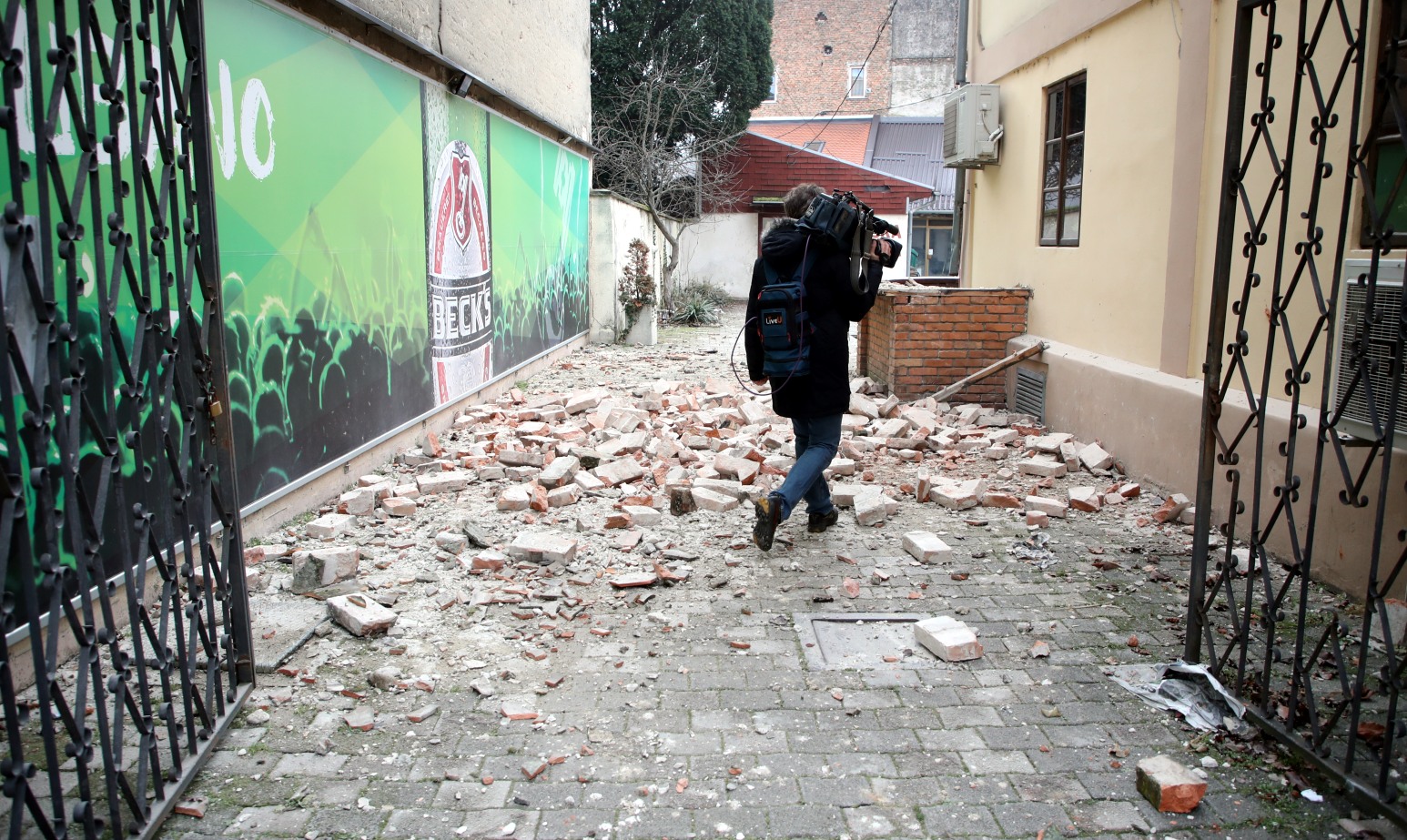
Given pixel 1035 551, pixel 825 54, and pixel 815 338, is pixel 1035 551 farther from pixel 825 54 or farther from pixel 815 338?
pixel 825 54

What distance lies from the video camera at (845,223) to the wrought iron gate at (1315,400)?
1.73 meters

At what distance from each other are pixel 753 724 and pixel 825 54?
39.4 metres

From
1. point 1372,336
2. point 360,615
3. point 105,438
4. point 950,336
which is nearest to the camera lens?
point 105,438

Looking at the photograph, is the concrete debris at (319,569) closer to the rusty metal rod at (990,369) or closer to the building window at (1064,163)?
the rusty metal rod at (990,369)

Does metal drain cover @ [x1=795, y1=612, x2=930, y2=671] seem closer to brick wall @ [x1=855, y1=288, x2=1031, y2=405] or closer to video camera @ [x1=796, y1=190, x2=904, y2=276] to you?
video camera @ [x1=796, y1=190, x2=904, y2=276]

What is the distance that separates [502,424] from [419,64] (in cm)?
306

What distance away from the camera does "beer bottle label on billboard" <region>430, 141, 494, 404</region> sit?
8.06m

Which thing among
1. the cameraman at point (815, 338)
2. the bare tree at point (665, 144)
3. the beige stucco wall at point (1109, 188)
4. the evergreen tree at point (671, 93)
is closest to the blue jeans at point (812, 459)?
the cameraman at point (815, 338)

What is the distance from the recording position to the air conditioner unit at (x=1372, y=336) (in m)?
3.57

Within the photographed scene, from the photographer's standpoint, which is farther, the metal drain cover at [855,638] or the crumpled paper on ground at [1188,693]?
the metal drain cover at [855,638]

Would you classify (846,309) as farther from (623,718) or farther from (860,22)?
(860,22)

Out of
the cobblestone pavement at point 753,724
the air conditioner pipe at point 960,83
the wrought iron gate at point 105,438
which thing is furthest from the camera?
the air conditioner pipe at point 960,83

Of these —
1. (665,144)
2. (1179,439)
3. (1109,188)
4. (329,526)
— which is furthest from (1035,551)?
(665,144)

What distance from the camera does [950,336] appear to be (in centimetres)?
934
